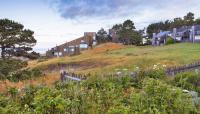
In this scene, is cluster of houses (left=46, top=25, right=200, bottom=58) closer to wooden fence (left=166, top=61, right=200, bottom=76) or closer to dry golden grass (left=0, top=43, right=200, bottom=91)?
dry golden grass (left=0, top=43, right=200, bottom=91)

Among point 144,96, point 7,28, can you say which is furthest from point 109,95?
point 7,28

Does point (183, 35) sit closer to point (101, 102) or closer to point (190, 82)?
point (190, 82)

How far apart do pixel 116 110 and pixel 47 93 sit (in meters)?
1.32

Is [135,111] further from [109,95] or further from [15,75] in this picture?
[15,75]

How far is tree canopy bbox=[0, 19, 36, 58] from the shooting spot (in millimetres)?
21406

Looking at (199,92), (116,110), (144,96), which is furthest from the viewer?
(199,92)

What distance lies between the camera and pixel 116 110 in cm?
575

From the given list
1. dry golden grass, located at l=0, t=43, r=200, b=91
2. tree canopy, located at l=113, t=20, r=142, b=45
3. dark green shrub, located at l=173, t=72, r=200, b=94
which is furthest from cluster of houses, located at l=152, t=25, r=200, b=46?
dark green shrub, located at l=173, t=72, r=200, b=94

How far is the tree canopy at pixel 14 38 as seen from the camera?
21.4 metres

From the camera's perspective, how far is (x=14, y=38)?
70.2 feet

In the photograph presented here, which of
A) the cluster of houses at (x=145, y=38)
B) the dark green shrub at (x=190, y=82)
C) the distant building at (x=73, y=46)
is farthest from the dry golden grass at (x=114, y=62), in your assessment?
the distant building at (x=73, y=46)

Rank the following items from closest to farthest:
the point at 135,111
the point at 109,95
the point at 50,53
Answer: the point at 135,111
the point at 109,95
the point at 50,53

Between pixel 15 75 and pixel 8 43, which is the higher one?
pixel 8 43

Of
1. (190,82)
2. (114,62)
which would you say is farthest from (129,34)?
(190,82)
